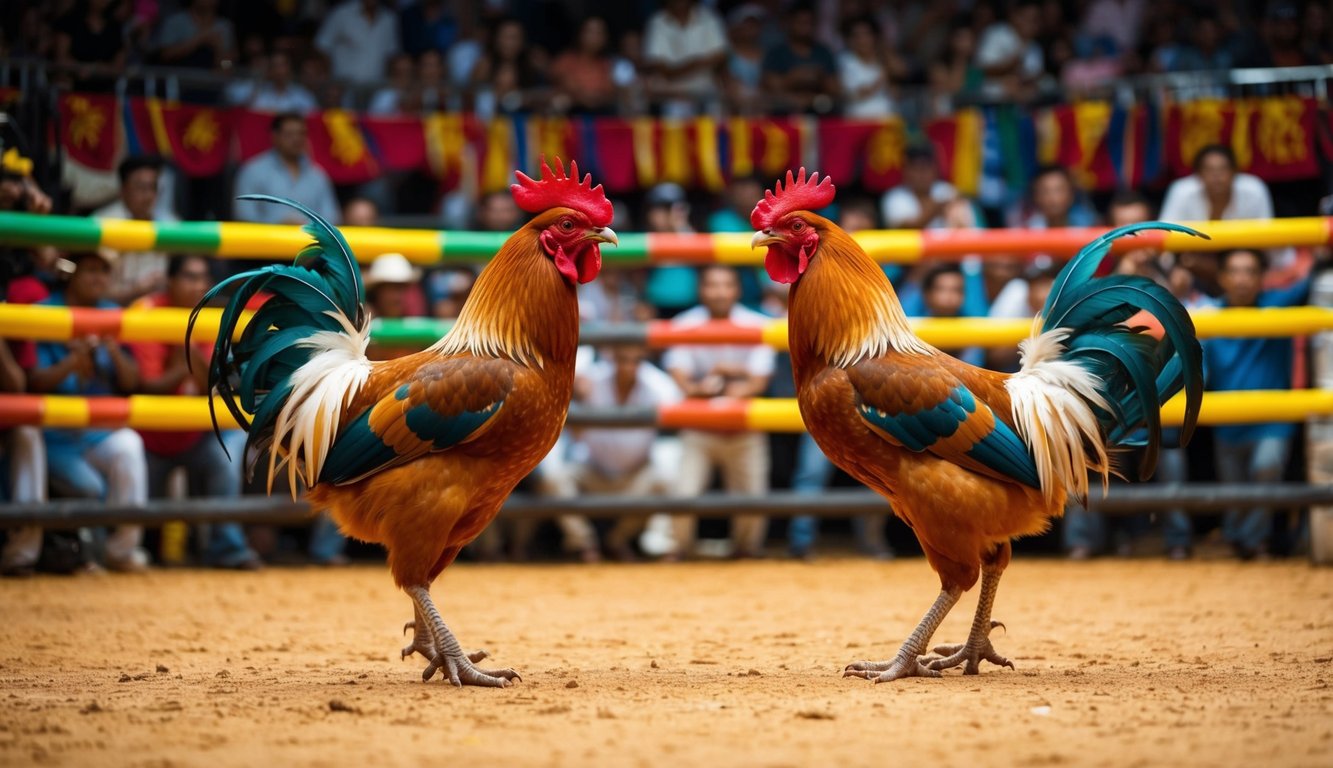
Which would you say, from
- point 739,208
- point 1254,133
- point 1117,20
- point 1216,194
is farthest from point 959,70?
point 1216,194

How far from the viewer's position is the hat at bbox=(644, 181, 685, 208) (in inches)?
380

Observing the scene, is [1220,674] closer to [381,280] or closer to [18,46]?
[381,280]

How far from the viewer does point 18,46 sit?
8.34 metres

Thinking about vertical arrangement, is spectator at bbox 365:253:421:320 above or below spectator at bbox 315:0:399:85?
below

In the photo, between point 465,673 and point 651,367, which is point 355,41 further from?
point 465,673

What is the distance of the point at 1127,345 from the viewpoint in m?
4.49

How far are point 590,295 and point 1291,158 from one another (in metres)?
5.28

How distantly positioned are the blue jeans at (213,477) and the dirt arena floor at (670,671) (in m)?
0.27

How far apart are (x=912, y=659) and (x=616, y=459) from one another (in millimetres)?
4223

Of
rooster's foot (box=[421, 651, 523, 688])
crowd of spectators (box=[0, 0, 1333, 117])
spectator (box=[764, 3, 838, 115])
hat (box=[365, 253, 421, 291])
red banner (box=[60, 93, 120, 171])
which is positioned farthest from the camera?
spectator (box=[764, 3, 838, 115])

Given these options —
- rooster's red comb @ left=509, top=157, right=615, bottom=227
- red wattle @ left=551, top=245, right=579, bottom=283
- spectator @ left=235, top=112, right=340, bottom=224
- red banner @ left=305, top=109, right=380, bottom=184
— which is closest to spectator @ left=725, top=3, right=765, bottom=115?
red banner @ left=305, top=109, right=380, bottom=184

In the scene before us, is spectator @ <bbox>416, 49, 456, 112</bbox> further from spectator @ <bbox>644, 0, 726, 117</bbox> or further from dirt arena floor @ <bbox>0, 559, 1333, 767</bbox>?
dirt arena floor @ <bbox>0, 559, 1333, 767</bbox>

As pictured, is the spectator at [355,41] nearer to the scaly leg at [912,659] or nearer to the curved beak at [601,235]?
the curved beak at [601,235]

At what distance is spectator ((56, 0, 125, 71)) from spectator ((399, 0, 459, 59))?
2.67 metres
